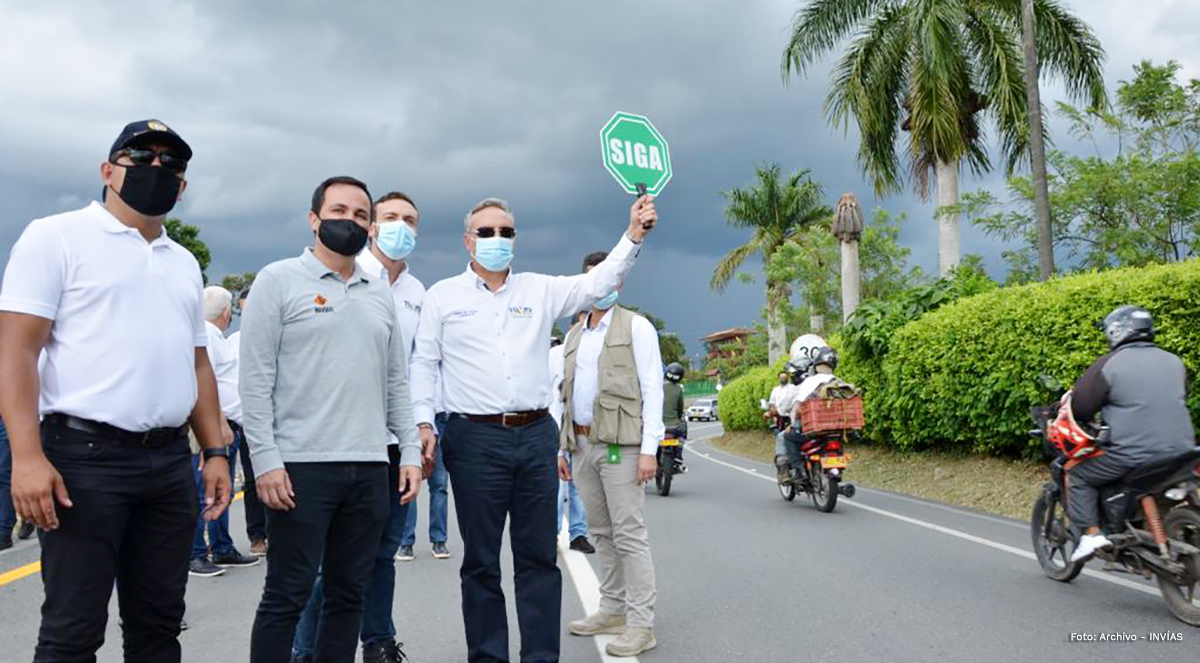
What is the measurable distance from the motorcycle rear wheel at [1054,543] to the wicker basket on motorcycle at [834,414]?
418cm

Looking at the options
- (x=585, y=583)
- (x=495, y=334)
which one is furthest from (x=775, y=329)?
(x=495, y=334)

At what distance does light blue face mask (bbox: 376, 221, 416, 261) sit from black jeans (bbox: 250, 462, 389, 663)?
1493 millimetres

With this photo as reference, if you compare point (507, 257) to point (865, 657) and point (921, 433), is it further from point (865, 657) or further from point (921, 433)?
point (921, 433)

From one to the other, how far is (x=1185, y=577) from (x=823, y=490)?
19.7 feet

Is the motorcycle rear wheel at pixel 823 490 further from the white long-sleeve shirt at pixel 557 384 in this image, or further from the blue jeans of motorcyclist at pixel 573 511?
the white long-sleeve shirt at pixel 557 384

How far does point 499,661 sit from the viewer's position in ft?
14.1

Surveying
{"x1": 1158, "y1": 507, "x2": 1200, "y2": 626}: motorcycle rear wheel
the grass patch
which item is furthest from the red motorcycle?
the grass patch

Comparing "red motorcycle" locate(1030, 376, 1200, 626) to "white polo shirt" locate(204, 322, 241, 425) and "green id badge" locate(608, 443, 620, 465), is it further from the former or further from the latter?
"white polo shirt" locate(204, 322, 241, 425)

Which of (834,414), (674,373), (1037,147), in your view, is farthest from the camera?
(1037,147)

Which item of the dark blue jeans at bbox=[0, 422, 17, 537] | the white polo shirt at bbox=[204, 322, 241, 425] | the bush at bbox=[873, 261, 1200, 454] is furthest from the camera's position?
the bush at bbox=[873, 261, 1200, 454]

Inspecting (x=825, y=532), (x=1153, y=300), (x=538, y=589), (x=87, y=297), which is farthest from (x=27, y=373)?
(x=1153, y=300)

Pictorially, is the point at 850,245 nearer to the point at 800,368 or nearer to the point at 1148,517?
the point at 800,368

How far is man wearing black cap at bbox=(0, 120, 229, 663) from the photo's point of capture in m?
2.88

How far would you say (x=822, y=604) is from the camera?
607cm
